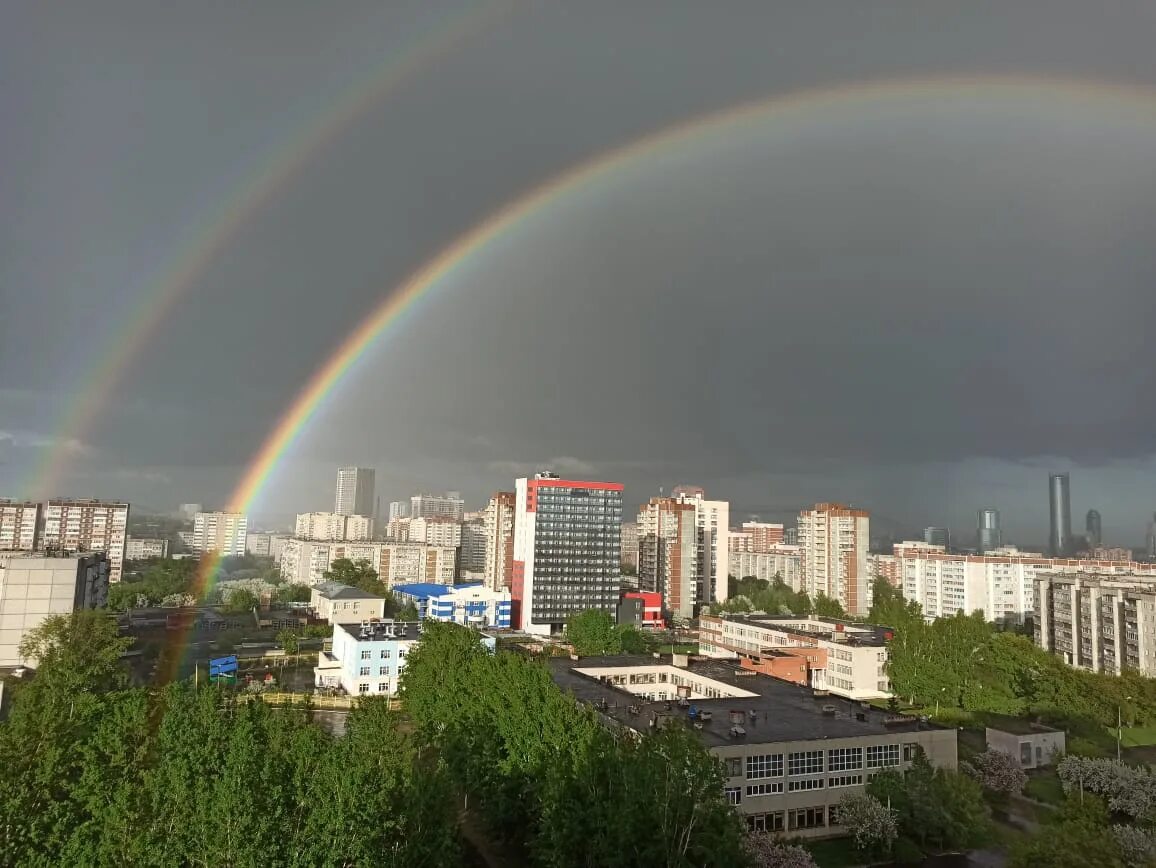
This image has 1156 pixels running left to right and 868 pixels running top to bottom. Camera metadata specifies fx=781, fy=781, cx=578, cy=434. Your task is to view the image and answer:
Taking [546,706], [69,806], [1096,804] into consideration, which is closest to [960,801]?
[1096,804]

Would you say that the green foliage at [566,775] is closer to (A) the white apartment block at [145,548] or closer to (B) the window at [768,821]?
(B) the window at [768,821]

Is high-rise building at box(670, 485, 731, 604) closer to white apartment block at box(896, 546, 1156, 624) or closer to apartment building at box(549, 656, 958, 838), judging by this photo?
white apartment block at box(896, 546, 1156, 624)

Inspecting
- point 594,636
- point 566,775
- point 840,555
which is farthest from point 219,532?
point 566,775

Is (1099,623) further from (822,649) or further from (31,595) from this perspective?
(31,595)

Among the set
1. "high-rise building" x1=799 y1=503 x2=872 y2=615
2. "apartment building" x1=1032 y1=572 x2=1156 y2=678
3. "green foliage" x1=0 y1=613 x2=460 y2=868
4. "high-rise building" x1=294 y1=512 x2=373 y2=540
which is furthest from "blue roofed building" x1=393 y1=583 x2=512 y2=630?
"high-rise building" x1=294 y1=512 x2=373 y2=540

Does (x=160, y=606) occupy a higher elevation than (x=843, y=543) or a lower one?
lower

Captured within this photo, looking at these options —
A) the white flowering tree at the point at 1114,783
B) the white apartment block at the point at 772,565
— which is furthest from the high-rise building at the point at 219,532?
the white flowering tree at the point at 1114,783

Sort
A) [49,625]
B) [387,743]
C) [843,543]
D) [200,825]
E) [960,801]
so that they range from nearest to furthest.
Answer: [200,825]
[387,743]
[960,801]
[49,625]
[843,543]

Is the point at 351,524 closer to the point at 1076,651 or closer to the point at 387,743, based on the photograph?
the point at 1076,651
